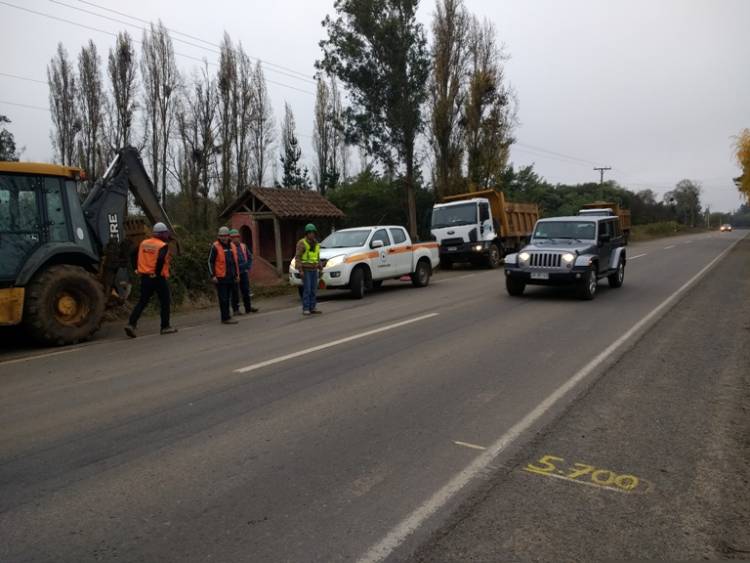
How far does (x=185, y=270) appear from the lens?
48.9 ft

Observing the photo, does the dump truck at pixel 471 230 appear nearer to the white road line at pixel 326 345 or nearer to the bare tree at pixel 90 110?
the white road line at pixel 326 345

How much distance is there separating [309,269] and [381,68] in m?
19.5

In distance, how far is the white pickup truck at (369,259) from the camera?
1412 cm

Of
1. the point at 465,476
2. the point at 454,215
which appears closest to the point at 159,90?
the point at 454,215

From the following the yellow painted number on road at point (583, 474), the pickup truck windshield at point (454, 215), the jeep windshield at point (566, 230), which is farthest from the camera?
the pickup truck windshield at point (454, 215)

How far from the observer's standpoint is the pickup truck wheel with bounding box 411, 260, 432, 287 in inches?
658

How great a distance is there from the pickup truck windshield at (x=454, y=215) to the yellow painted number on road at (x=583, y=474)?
1925cm

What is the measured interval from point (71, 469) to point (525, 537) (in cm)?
314

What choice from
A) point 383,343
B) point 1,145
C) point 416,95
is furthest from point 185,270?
point 1,145

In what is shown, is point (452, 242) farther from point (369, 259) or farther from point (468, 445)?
point (468, 445)

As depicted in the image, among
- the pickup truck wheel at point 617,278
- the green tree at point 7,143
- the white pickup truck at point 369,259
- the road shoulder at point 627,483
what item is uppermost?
the green tree at point 7,143

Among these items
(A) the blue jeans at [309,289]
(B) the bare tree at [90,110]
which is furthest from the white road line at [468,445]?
(B) the bare tree at [90,110]

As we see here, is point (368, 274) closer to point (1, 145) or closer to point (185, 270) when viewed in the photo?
point (185, 270)

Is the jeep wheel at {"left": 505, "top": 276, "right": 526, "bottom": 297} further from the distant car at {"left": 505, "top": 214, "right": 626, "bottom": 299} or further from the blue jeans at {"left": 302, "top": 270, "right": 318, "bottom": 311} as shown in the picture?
the blue jeans at {"left": 302, "top": 270, "right": 318, "bottom": 311}
